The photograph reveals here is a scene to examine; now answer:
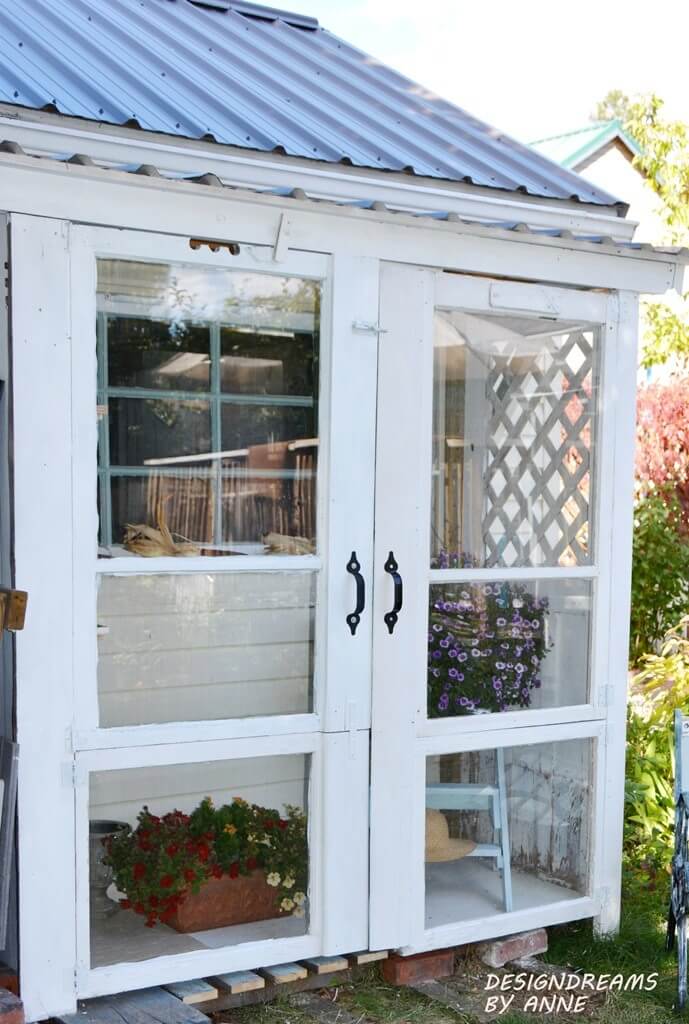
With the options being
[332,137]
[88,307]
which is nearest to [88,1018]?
[88,307]

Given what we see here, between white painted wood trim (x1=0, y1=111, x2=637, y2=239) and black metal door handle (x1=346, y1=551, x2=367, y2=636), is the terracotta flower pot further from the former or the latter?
white painted wood trim (x1=0, y1=111, x2=637, y2=239)

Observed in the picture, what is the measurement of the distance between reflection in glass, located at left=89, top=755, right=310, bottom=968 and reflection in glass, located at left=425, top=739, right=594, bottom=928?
19.1 inches

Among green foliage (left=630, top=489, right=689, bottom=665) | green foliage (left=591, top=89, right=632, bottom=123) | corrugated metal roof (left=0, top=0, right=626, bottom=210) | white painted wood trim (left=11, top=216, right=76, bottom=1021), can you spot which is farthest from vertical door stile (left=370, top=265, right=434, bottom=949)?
green foliage (left=591, top=89, right=632, bottom=123)

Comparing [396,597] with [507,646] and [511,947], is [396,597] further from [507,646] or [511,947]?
[511,947]

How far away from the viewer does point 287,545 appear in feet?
11.2

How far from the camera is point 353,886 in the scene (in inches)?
137

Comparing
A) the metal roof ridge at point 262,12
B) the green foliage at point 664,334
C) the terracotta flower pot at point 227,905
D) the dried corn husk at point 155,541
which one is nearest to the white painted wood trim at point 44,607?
the dried corn husk at point 155,541

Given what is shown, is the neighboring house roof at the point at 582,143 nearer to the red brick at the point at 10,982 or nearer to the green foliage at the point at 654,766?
the green foliage at the point at 654,766

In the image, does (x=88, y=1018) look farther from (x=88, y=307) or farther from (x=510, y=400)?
(x=510, y=400)

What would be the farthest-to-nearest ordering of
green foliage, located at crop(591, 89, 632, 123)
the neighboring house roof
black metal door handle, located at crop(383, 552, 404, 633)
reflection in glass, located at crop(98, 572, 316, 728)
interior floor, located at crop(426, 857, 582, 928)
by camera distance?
1. green foliage, located at crop(591, 89, 632, 123)
2. the neighboring house roof
3. interior floor, located at crop(426, 857, 582, 928)
4. black metal door handle, located at crop(383, 552, 404, 633)
5. reflection in glass, located at crop(98, 572, 316, 728)

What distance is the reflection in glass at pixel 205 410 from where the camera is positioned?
315 centimetres

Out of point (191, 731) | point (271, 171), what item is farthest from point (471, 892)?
point (271, 171)

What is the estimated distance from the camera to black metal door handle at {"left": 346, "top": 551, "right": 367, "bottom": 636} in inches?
135

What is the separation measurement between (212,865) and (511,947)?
1.08 metres
